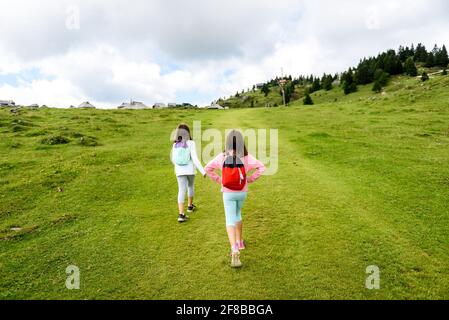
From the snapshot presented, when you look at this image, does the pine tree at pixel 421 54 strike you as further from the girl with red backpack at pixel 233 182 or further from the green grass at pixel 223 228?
the girl with red backpack at pixel 233 182

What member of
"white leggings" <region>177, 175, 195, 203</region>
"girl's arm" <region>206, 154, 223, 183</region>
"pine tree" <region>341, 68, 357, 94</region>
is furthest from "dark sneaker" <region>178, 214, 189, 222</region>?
"pine tree" <region>341, 68, 357, 94</region>

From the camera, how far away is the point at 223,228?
426 inches

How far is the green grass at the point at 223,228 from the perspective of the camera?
25.5 ft

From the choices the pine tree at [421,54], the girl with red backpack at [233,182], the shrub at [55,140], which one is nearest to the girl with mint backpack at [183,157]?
the girl with red backpack at [233,182]

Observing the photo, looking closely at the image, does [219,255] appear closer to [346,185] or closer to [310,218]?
[310,218]

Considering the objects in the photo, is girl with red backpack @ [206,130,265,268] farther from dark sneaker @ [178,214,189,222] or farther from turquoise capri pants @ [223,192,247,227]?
dark sneaker @ [178,214,189,222]

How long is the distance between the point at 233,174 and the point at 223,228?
3.18 meters
